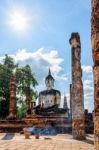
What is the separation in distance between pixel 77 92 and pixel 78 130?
5.83 feet

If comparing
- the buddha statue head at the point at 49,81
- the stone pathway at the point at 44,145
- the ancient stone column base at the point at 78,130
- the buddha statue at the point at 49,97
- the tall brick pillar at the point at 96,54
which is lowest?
the stone pathway at the point at 44,145

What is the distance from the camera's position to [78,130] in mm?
11703

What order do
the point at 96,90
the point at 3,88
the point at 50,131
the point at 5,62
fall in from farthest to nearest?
the point at 5,62, the point at 3,88, the point at 50,131, the point at 96,90

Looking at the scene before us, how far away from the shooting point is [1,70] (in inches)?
1265

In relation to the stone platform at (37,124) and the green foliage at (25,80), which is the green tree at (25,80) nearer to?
the green foliage at (25,80)

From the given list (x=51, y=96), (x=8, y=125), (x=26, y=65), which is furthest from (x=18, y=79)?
(x=8, y=125)

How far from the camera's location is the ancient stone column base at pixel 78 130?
453 inches

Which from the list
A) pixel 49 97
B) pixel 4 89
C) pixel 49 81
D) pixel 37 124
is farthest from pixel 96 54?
pixel 49 81

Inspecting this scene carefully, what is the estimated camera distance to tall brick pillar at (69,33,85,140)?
464 inches

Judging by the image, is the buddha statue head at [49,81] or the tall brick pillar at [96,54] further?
the buddha statue head at [49,81]

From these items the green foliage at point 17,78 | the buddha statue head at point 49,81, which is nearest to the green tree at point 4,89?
the green foliage at point 17,78

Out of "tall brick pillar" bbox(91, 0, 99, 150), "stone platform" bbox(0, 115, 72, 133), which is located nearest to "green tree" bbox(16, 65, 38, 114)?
"stone platform" bbox(0, 115, 72, 133)

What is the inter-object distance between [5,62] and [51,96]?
743cm

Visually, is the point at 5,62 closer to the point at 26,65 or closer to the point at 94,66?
the point at 26,65
